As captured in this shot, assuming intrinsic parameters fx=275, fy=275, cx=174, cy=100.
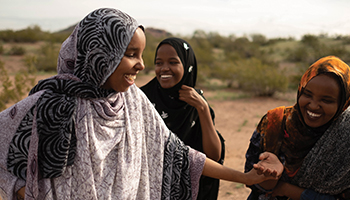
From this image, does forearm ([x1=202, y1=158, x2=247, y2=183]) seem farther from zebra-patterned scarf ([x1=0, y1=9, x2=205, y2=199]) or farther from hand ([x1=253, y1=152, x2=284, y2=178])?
zebra-patterned scarf ([x1=0, y1=9, x2=205, y2=199])

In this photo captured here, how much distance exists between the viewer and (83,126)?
151 centimetres

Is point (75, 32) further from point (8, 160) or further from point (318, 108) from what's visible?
point (318, 108)

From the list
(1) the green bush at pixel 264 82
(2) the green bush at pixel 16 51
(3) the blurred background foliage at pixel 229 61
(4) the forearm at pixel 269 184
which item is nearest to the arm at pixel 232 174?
(4) the forearm at pixel 269 184

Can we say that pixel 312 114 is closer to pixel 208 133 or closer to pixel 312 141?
pixel 312 141

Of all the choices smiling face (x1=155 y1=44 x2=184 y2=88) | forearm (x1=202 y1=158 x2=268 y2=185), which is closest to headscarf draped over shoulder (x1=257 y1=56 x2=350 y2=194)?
forearm (x1=202 y1=158 x2=268 y2=185)

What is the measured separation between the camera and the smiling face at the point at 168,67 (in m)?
2.47

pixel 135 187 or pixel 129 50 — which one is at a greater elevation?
pixel 129 50

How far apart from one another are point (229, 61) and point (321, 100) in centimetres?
1908

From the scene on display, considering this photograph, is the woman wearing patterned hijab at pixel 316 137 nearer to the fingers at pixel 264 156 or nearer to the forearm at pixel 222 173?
the fingers at pixel 264 156

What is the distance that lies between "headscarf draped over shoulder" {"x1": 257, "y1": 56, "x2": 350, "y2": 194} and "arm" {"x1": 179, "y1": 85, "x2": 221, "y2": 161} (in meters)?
0.40

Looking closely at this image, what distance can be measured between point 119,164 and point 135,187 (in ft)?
0.68

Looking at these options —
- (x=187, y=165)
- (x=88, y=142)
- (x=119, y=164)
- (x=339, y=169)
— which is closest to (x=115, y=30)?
(x=88, y=142)

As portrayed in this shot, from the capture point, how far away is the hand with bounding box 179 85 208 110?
93.2 inches

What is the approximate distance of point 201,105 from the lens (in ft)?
7.77
